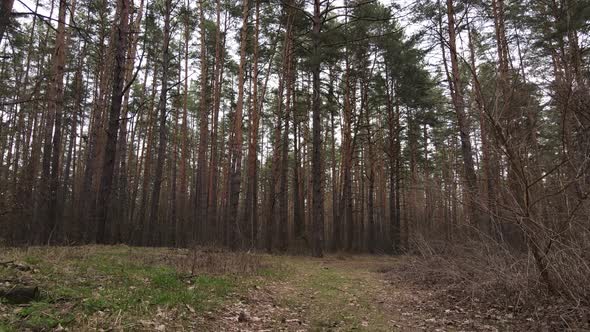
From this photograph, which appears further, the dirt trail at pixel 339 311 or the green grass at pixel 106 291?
the dirt trail at pixel 339 311

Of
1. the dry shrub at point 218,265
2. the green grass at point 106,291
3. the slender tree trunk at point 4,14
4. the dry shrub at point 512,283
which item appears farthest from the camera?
the dry shrub at point 218,265

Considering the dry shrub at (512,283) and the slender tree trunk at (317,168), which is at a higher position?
the slender tree trunk at (317,168)

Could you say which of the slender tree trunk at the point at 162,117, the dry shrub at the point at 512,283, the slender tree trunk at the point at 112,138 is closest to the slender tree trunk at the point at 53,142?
the slender tree trunk at the point at 112,138

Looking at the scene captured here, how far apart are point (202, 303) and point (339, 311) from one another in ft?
6.32

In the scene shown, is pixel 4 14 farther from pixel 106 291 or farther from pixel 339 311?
pixel 339 311

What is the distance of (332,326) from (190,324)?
5.42ft

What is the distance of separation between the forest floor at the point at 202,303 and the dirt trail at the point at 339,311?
13 millimetres

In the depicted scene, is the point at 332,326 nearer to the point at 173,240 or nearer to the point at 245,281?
→ the point at 245,281

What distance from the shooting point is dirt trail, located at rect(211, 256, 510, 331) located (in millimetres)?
4219

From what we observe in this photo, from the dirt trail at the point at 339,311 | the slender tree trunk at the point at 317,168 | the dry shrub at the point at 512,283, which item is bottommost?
the dirt trail at the point at 339,311

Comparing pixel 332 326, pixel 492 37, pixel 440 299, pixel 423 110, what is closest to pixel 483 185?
pixel 440 299

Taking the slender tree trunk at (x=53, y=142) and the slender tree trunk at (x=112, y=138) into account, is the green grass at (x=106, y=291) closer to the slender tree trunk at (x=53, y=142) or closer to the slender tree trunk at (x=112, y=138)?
the slender tree trunk at (x=112, y=138)

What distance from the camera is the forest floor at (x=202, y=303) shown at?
10.8 ft

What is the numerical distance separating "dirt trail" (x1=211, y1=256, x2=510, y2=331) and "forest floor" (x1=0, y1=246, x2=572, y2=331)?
0.5 inches
